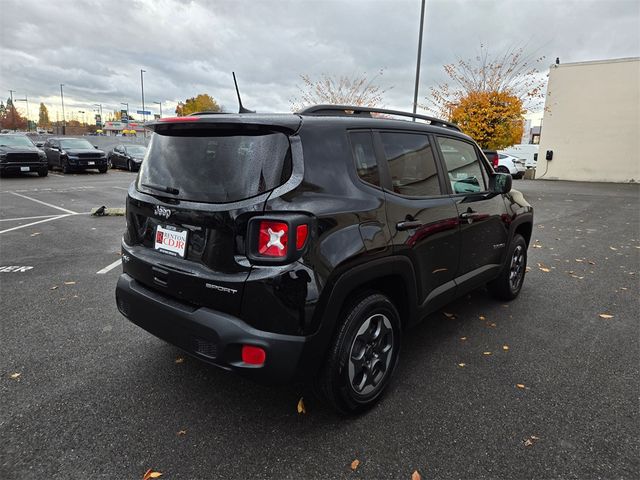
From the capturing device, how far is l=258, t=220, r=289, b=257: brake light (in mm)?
2162

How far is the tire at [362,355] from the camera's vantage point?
245 centimetres

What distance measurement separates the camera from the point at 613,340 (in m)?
3.78

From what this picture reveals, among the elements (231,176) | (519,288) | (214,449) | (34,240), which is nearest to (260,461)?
(214,449)

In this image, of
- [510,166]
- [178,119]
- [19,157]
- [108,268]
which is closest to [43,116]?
[19,157]

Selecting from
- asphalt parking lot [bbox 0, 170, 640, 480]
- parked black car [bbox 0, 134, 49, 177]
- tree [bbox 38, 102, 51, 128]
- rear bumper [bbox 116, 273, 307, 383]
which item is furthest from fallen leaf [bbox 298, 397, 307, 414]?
tree [bbox 38, 102, 51, 128]

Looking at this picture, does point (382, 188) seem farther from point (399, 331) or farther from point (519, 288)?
point (519, 288)

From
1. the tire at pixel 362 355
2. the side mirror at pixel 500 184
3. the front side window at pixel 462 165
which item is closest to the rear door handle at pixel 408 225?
the tire at pixel 362 355

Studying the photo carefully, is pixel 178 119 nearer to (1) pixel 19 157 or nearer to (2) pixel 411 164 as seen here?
(2) pixel 411 164

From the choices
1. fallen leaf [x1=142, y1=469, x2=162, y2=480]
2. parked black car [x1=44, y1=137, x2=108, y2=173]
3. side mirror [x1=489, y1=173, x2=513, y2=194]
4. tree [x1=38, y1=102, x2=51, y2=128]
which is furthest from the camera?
tree [x1=38, y1=102, x2=51, y2=128]

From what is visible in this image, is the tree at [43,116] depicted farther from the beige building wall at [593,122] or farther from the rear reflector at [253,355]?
A: the rear reflector at [253,355]

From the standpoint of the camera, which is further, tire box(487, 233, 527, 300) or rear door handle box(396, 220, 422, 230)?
tire box(487, 233, 527, 300)

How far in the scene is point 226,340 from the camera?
2232mm

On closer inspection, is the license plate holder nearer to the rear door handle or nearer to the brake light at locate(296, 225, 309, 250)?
the brake light at locate(296, 225, 309, 250)

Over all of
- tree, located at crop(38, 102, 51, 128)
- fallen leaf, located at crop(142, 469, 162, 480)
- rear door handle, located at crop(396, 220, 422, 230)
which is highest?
tree, located at crop(38, 102, 51, 128)
